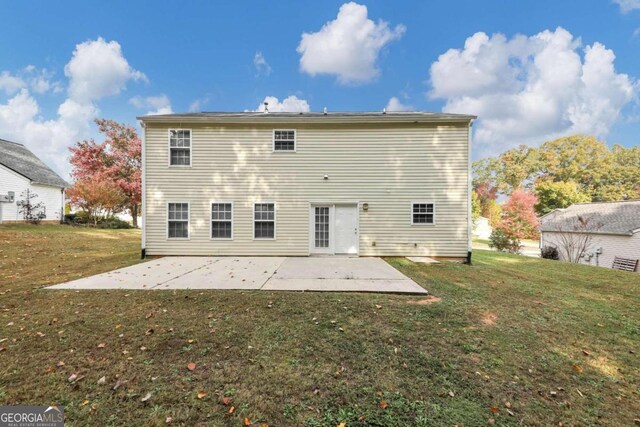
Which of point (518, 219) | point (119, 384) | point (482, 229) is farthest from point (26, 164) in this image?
point (482, 229)

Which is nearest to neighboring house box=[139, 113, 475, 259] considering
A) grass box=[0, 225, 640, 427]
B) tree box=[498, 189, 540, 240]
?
grass box=[0, 225, 640, 427]

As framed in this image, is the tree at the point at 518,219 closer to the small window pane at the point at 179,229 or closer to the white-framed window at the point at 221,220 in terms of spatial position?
the white-framed window at the point at 221,220

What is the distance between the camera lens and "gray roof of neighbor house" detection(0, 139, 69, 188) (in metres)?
19.5

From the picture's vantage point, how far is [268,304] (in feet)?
15.2

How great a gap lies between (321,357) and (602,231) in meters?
21.1

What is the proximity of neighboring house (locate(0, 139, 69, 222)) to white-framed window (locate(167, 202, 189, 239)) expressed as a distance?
17516 mm

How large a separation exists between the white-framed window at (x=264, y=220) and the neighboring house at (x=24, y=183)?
2044 centimetres

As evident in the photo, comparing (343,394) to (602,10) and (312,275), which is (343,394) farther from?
(602,10)

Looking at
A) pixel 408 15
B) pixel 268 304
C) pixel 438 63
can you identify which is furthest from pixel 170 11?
pixel 268 304

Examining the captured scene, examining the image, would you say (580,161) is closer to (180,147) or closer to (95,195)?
(180,147)

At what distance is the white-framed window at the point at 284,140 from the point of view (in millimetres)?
9953

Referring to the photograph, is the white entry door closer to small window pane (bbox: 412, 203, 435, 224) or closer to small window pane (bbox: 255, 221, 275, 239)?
small window pane (bbox: 412, 203, 435, 224)

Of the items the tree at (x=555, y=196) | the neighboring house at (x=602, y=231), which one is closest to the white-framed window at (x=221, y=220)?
the neighboring house at (x=602, y=231)

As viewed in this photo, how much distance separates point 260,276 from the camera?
667 centimetres
